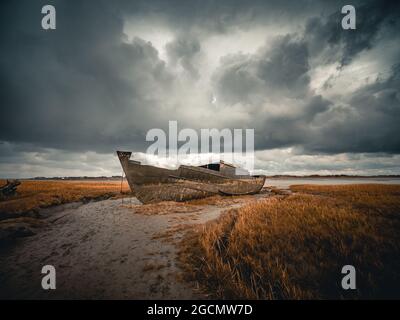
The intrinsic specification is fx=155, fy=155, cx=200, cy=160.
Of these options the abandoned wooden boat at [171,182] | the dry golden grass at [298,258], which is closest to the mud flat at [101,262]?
the dry golden grass at [298,258]

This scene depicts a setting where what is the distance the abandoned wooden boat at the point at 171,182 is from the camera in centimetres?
1238

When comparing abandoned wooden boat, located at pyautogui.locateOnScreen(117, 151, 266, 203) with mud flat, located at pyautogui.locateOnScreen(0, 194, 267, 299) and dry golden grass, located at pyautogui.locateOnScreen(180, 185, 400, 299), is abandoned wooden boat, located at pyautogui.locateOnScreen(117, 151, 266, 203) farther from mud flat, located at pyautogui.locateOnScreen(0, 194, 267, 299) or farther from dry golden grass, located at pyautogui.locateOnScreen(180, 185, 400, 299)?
dry golden grass, located at pyautogui.locateOnScreen(180, 185, 400, 299)

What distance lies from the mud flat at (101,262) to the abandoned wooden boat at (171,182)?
4638 millimetres

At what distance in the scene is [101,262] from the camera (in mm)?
4609

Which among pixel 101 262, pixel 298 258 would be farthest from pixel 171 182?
pixel 298 258

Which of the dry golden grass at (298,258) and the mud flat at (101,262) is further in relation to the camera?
the mud flat at (101,262)

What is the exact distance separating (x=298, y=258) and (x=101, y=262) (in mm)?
5497

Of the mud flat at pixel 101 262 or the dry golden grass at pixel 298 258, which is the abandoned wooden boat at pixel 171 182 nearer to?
the mud flat at pixel 101 262

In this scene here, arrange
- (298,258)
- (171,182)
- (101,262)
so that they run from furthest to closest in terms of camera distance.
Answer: (171,182)
(101,262)
(298,258)

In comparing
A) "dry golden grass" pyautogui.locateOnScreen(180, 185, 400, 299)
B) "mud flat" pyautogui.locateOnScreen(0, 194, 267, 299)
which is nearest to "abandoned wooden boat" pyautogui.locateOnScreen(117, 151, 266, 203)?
"mud flat" pyautogui.locateOnScreen(0, 194, 267, 299)

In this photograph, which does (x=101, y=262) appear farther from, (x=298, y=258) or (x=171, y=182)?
(x=171, y=182)

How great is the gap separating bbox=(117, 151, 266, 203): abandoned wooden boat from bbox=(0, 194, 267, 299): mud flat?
4638 mm
